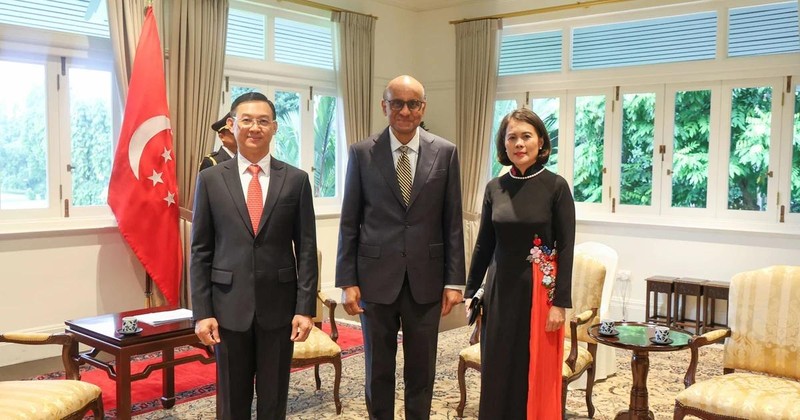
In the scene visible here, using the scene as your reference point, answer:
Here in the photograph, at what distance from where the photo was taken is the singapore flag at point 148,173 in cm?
532

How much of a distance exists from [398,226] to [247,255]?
59 centimetres

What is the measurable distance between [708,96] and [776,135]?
0.67 meters

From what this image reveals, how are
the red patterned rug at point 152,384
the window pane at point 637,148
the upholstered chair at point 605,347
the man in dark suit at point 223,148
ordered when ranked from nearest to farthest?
1. the red patterned rug at point 152,384
2. the upholstered chair at point 605,347
3. the man in dark suit at point 223,148
4. the window pane at point 637,148

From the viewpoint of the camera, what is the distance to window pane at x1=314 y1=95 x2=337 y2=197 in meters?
7.49

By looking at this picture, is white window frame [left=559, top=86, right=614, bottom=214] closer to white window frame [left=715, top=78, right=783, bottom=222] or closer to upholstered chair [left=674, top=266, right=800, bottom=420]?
white window frame [left=715, top=78, right=783, bottom=222]

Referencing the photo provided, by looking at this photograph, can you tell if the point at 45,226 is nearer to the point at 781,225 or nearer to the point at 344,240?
the point at 344,240

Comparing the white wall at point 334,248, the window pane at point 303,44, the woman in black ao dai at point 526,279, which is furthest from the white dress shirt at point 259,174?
the window pane at point 303,44

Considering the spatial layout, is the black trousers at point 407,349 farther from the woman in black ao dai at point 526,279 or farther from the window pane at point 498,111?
the window pane at point 498,111

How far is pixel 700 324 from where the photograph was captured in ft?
19.9

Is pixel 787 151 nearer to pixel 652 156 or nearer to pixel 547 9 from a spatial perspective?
pixel 652 156

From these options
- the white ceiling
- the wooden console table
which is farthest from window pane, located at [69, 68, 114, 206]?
the white ceiling

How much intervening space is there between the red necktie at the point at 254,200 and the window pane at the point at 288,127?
180 inches

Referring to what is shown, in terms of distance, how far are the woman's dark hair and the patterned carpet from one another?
1666 millimetres

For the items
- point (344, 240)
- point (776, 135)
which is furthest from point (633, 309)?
point (344, 240)
